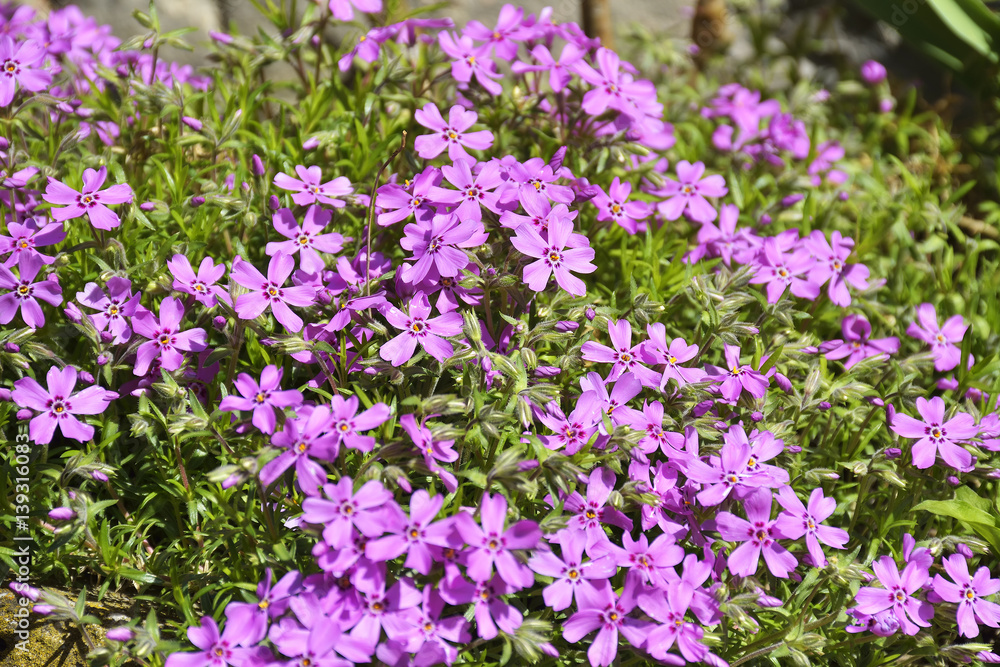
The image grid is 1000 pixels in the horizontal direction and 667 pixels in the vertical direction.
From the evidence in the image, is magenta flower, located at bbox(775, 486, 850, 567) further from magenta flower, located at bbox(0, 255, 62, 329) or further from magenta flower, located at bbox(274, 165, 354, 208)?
magenta flower, located at bbox(0, 255, 62, 329)

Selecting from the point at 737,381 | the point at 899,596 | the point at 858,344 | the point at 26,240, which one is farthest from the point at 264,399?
the point at 858,344

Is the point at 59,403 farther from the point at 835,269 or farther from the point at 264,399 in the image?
the point at 835,269

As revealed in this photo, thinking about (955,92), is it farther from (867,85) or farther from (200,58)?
(200,58)

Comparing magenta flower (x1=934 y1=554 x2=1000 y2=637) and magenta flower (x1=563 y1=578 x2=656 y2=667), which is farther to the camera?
magenta flower (x1=934 y1=554 x2=1000 y2=637)

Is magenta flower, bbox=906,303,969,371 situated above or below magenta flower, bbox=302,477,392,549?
above

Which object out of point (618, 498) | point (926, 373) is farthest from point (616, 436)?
point (926, 373)

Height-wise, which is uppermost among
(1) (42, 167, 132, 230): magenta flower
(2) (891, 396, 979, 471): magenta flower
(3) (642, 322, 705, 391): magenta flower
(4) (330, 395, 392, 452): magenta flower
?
(2) (891, 396, 979, 471): magenta flower

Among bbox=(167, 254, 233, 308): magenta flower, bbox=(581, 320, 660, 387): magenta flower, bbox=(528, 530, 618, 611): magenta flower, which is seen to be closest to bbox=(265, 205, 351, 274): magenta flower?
bbox=(167, 254, 233, 308): magenta flower
